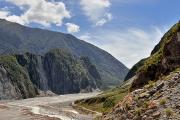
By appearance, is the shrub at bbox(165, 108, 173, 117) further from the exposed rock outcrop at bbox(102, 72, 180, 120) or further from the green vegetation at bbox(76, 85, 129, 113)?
the green vegetation at bbox(76, 85, 129, 113)

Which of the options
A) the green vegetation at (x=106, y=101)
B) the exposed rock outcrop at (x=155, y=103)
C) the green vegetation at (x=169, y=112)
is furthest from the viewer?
→ the green vegetation at (x=106, y=101)

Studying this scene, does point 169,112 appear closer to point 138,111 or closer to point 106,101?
point 138,111

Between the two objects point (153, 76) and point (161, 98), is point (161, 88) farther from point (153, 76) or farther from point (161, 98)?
point (153, 76)

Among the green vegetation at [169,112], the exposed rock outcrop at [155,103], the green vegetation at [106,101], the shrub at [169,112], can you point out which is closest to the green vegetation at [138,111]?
the exposed rock outcrop at [155,103]

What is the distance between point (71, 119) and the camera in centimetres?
11038

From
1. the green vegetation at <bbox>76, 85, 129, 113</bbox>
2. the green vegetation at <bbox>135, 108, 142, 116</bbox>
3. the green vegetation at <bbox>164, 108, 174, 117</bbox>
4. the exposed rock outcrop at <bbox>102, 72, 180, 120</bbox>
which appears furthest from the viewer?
the green vegetation at <bbox>76, 85, 129, 113</bbox>

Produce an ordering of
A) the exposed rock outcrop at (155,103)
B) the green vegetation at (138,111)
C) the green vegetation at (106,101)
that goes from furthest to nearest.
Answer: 1. the green vegetation at (106,101)
2. the green vegetation at (138,111)
3. the exposed rock outcrop at (155,103)

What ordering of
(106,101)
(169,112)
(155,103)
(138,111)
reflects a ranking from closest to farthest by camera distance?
(169,112), (155,103), (138,111), (106,101)

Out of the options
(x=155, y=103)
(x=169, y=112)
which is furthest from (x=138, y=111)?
(x=169, y=112)

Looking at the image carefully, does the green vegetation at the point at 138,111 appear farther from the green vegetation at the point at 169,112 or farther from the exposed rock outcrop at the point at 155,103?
the green vegetation at the point at 169,112

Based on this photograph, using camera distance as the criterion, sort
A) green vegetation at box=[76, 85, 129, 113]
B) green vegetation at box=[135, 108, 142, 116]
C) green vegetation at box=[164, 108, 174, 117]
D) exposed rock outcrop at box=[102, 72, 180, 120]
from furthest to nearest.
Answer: green vegetation at box=[76, 85, 129, 113] < green vegetation at box=[135, 108, 142, 116] < exposed rock outcrop at box=[102, 72, 180, 120] < green vegetation at box=[164, 108, 174, 117]

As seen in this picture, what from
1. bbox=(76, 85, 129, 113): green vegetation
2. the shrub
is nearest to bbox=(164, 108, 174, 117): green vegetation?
the shrub

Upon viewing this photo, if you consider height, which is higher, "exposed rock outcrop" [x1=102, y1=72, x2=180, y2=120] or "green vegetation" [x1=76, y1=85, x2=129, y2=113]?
"green vegetation" [x1=76, y1=85, x2=129, y2=113]

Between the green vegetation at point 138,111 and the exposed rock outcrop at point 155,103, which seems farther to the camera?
the green vegetation at point 138,111
